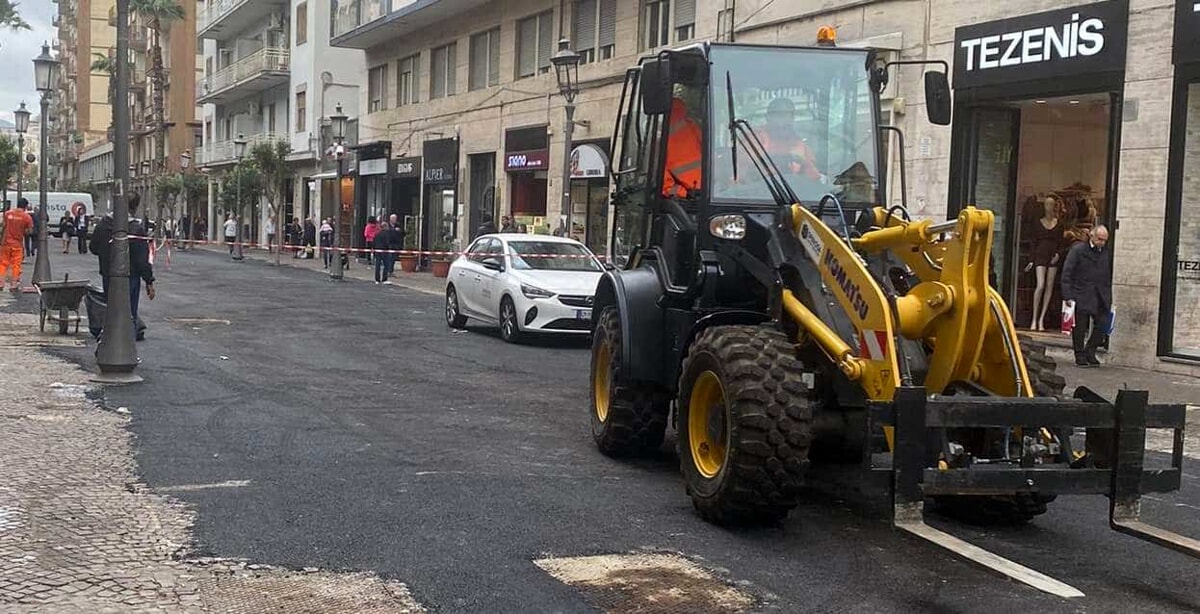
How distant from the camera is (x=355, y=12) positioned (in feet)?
134

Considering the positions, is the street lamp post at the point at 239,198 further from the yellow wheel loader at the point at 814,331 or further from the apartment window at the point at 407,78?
the yellow wheel loader at the point at 814,331

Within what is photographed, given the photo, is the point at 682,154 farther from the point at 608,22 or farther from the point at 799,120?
the point at 608,22

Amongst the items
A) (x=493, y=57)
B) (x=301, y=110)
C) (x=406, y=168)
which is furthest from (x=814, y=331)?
(x=301, y=110)

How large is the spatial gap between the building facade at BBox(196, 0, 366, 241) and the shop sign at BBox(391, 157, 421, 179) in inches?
207

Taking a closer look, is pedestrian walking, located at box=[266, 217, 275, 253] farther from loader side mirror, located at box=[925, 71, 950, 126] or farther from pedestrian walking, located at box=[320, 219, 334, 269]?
loader side mirror, located at box=[925, 71, 950, 126]

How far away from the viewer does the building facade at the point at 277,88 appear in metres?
47.3

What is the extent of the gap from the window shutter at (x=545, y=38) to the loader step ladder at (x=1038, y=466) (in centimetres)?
2530

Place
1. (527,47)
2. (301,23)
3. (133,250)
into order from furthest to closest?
(301,23)
(527,47)
(133,250)

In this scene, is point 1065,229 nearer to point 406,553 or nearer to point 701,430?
point 701,430

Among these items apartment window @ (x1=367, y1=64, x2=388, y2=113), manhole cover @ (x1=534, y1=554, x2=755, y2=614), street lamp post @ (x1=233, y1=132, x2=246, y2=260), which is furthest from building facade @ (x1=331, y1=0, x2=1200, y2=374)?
street lamp post @ (x1=233, y1=132, x2=246, y2=260)

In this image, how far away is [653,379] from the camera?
7.52 m

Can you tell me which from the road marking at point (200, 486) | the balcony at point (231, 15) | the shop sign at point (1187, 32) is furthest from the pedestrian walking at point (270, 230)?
the road marking at point (200, 486)

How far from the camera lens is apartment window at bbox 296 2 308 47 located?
48.6 metres

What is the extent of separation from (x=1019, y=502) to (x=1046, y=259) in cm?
1105
